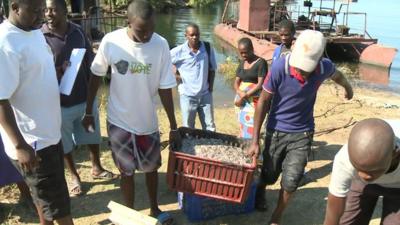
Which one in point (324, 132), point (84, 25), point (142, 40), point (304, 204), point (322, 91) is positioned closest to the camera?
point (142, 40)

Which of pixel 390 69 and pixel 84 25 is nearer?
pixel 84 25

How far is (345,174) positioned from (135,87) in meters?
1.78

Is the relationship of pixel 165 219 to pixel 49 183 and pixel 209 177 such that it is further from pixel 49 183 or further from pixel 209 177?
pixel 49 183

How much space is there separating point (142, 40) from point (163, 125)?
364 cm

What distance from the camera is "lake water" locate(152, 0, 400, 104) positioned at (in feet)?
46.6

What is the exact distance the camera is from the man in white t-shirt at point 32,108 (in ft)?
8.76

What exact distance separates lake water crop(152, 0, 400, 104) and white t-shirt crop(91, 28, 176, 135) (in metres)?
7.23

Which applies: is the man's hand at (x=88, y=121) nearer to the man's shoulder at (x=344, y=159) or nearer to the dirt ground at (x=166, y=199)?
the dirt ground at (x=166, y=199)

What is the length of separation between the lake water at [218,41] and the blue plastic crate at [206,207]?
22.1 ft

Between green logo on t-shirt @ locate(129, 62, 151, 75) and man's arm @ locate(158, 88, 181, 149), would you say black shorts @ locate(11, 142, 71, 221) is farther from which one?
man's arm @ locate(158, 88, 181, 149)

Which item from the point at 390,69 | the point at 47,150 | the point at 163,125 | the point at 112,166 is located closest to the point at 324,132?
the point at 163,125

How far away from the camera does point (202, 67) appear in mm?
5375

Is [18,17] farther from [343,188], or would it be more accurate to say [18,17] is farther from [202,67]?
[202,67]

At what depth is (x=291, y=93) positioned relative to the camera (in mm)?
3686
